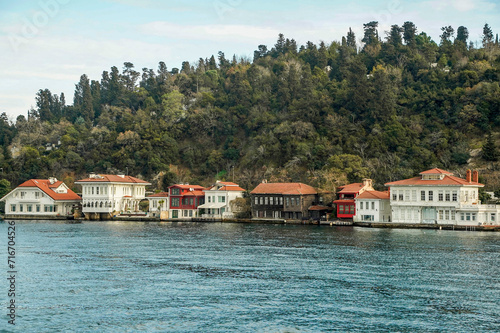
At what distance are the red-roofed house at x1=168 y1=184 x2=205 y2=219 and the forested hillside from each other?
9.04m

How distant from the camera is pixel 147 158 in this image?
108 meters

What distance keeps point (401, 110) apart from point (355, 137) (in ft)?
33.2

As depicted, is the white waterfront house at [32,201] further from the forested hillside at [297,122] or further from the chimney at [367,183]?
the chimney at [367,183]

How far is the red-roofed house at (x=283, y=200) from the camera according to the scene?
77000mm

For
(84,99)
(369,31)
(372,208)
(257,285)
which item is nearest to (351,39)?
(369,31)

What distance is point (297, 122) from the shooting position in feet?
321

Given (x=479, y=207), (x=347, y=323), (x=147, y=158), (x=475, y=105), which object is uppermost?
(x=475, y=105)

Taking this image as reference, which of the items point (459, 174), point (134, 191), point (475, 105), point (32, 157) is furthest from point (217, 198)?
point (32, 157)

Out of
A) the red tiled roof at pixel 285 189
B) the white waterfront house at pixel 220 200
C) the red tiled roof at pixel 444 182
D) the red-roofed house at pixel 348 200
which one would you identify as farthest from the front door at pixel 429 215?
the white waterfront house at pixel 220 200

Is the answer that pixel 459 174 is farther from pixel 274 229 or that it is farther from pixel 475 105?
pixel 274 229

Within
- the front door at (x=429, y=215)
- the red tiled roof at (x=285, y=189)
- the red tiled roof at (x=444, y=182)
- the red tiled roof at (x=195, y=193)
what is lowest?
the front door at (x=429, y=215)

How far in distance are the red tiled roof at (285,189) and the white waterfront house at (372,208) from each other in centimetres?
850

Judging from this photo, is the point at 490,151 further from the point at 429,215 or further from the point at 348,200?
the point at 348,200

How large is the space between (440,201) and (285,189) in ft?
67.7
